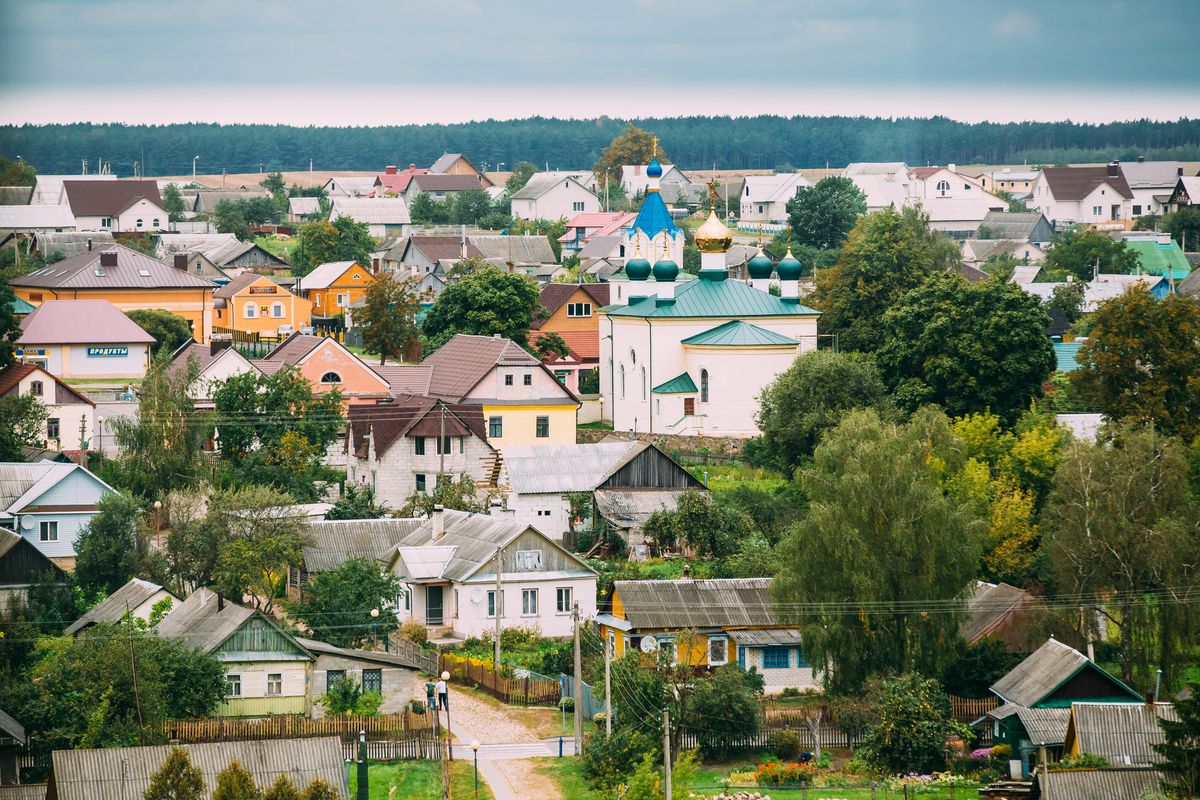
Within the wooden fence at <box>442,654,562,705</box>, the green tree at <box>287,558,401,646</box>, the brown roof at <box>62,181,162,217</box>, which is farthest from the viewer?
the brown roof at <box>62,181,162,217</box>

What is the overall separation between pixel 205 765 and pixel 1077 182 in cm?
10666

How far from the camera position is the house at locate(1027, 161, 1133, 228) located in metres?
125

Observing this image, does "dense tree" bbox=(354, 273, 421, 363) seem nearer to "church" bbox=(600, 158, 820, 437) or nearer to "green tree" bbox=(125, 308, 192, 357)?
"green tree" bbox=(125, 308, 192, 357)

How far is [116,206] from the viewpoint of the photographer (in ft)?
354

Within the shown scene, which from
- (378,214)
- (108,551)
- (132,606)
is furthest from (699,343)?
(378,214)

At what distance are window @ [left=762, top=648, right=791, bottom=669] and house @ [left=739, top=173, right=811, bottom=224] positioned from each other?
87.3 metres

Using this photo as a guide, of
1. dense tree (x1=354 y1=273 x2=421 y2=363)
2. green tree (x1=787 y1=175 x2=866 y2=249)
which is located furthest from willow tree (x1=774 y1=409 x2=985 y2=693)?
green tree (x1=787 y1=175 x2=866 y2=249)

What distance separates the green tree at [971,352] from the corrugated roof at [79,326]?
82.3 ft

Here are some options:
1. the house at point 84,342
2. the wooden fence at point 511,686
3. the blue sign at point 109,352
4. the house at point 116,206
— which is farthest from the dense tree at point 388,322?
the house at point 116,206

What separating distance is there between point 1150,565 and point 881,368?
1727 cm

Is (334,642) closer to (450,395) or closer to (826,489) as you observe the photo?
(826,489)

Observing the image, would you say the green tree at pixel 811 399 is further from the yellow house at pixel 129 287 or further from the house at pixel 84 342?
the yellow house at pixel 129 287

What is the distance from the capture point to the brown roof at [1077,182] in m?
126

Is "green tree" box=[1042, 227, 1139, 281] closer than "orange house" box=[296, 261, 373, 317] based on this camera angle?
No
